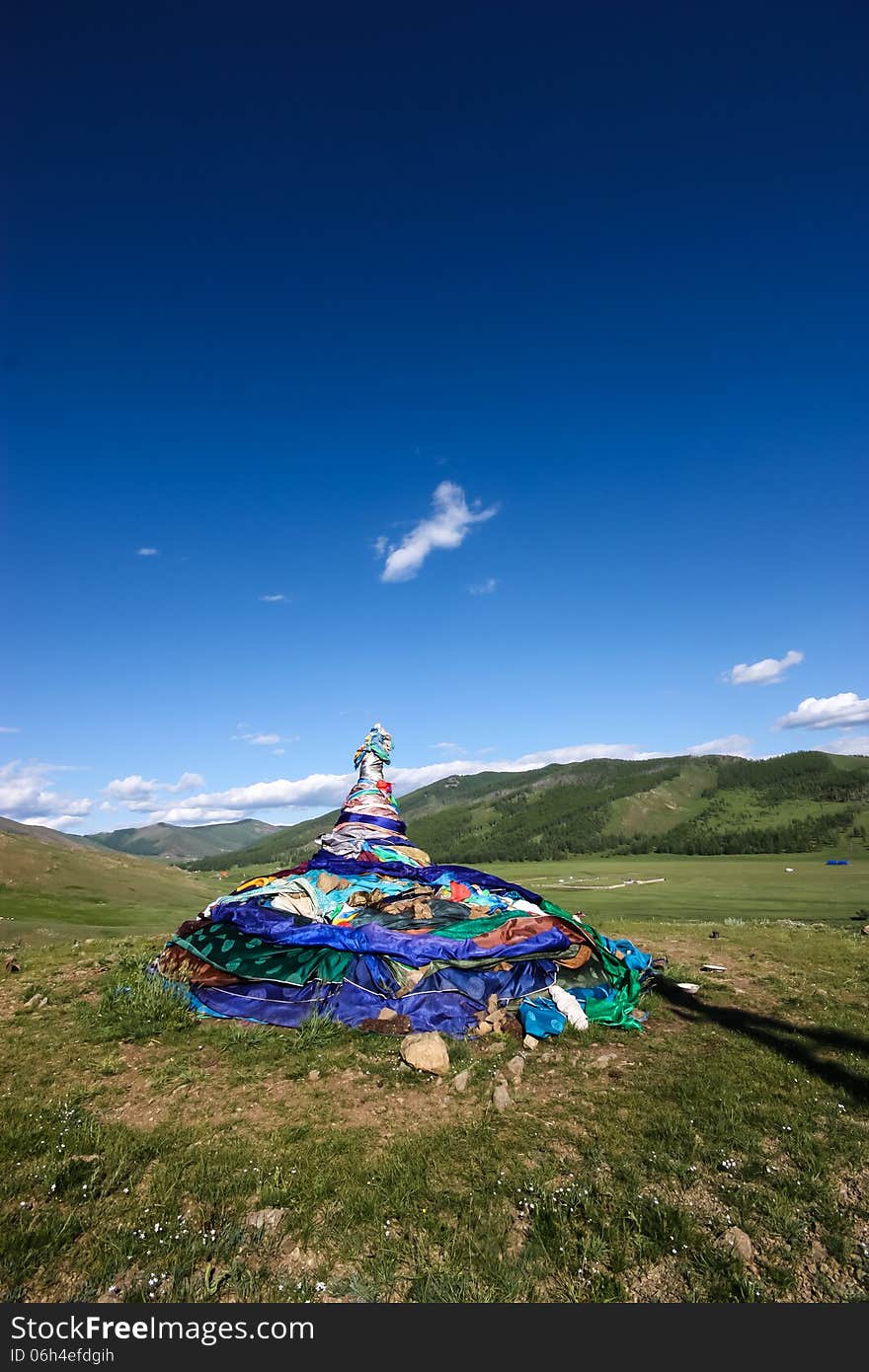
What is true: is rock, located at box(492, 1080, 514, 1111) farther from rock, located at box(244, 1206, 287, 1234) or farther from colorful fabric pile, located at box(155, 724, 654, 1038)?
rock, located at box(244, 1206, 287, 1234)

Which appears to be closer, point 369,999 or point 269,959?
point 369,999

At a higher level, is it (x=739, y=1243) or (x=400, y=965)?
(x=400, y=965)

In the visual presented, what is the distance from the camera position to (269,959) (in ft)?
38.3

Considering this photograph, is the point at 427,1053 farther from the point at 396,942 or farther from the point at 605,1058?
the point at 605,1058

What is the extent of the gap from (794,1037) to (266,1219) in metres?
9.33

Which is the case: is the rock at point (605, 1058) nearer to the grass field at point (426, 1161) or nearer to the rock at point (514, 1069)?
the grass field at point (426, 1161)

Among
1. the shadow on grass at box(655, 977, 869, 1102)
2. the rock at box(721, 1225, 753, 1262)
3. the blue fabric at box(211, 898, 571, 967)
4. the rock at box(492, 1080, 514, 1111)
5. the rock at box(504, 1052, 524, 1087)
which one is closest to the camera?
the rock at box(721, 1225, 753, 1262)

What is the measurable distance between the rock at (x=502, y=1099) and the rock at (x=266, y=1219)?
136 inches

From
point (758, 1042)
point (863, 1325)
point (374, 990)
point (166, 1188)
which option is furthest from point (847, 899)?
point (166, 1188)

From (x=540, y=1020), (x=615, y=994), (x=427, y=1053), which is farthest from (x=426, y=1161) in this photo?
(x=615, y=994)

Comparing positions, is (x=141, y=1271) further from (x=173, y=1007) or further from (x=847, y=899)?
(x=847, y=899)

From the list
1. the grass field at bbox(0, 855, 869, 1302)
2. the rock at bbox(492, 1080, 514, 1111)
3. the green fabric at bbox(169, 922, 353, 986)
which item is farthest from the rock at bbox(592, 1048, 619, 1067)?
the green fabric at bbox(169, 922, 353, 986)

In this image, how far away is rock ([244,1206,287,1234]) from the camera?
209 inches

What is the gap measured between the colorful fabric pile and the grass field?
0.59m
